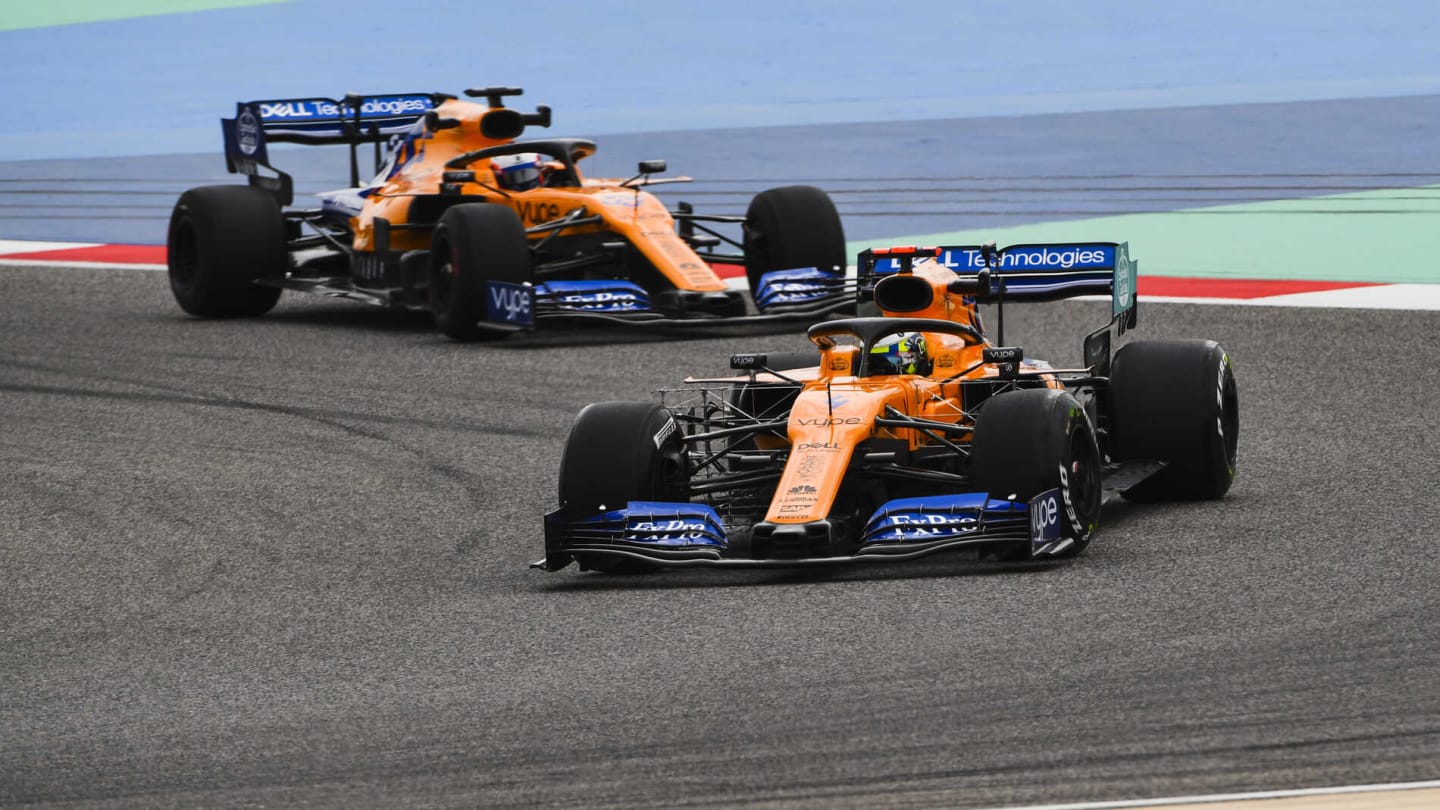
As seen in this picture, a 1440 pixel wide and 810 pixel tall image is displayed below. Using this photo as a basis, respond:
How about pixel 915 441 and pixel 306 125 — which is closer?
pixel 915 441

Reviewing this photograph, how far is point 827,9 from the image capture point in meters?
45.5

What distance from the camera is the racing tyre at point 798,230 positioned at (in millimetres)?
17312

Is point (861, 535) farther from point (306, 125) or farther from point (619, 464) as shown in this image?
point (306, 125)

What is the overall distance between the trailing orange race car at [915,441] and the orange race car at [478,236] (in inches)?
216

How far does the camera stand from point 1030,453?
8.93m

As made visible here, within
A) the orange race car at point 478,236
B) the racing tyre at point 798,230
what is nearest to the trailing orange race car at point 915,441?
the orange race car at point 478,236

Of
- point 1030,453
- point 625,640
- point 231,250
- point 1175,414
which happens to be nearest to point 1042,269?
point 1175,414

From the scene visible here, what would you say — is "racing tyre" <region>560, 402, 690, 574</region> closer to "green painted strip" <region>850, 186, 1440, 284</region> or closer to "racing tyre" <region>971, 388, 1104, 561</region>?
"racing tyre" <region>971, 388, 1104, 561</region>

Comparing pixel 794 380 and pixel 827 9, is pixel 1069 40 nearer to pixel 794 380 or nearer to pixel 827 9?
pixel 827 9

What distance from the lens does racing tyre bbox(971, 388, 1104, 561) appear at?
8930 mm

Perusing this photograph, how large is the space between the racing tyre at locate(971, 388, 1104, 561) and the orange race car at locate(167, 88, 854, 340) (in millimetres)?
7308

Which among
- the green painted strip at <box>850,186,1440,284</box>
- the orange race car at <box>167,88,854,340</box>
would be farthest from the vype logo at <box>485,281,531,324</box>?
the green painted strip at <box>850,186,1440,284</box>

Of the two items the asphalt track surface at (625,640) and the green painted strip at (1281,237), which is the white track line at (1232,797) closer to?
the asphalt track surface at (625,640)

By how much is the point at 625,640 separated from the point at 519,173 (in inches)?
395
